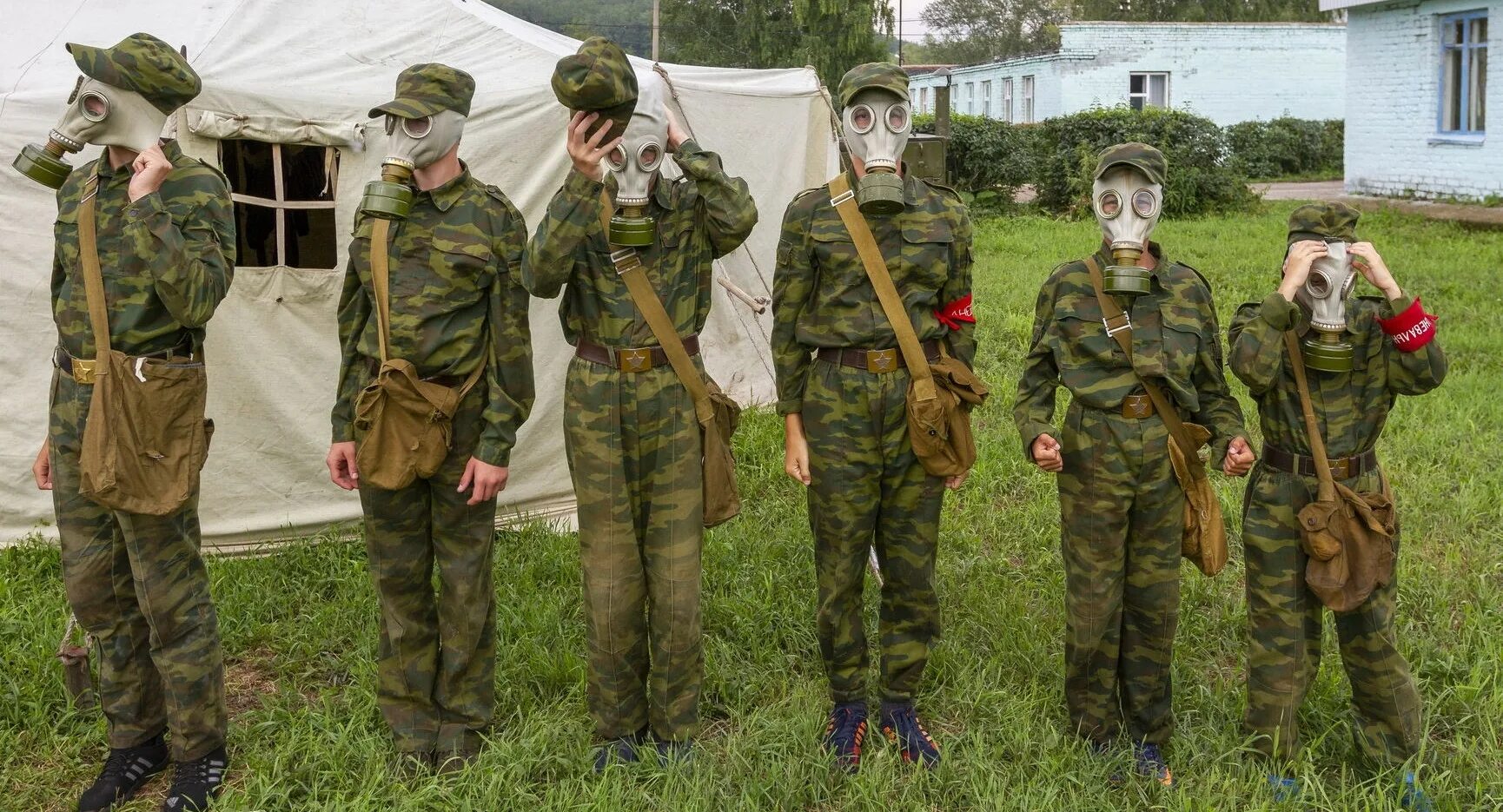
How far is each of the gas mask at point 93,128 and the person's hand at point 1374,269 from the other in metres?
3.32

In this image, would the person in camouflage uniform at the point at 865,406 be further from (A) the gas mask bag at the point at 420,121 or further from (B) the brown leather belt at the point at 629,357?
(A) the gas mask bag at the point at 420,121

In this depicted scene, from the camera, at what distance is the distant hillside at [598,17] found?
4219cm

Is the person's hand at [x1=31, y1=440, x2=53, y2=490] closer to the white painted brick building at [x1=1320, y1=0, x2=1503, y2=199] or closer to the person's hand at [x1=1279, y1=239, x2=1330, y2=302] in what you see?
the person's hand at [x1=1279, y1=239, x2=1330, y2=302]

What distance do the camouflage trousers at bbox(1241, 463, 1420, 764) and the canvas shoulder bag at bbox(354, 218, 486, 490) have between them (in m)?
2.36

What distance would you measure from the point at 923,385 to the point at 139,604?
7.71 ft

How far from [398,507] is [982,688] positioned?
6.61 feet

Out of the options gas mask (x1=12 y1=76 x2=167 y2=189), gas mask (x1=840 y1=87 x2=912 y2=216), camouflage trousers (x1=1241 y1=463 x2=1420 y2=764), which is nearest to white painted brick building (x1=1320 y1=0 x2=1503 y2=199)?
camouflage trousers (x1=1241 y1=463 x2=1420 y2=764)

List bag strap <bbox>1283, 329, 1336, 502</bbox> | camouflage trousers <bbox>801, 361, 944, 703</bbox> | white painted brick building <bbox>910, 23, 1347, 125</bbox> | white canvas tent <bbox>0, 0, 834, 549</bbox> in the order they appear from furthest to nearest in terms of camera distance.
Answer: white painted brick building <bbox>910, 23, 1347, 125</bbox>
white canvas tent <bbox>0, 0, 834, 549</bbox>
camouflage trousers <bbox>801, 361, 944, 703</bbox>
bag strap <bbox>1283, 329, 1336, 502</bbox>

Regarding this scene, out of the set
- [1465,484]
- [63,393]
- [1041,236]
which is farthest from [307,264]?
[1041,236]

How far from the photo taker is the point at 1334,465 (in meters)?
3.51

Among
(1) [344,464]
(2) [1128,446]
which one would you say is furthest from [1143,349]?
(1) [344,464]

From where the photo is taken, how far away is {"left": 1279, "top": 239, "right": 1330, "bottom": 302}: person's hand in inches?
133

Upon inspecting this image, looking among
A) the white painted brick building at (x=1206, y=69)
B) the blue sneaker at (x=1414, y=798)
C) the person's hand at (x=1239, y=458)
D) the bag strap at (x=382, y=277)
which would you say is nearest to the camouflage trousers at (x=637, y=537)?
the bag strap at (x=382, y=277)

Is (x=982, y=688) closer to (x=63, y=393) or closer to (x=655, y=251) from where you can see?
(x=655, y=251)
